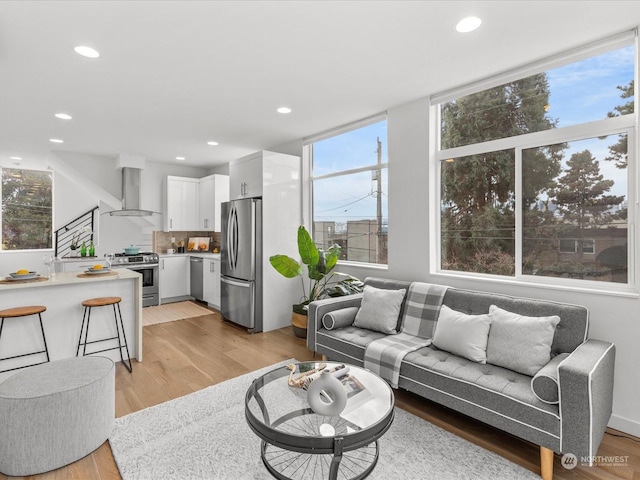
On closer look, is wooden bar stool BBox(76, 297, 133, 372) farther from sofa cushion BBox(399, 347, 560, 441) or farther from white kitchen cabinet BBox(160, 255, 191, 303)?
white kitchen cabinet BBox(160, 255, 191, 303)

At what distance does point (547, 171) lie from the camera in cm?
275

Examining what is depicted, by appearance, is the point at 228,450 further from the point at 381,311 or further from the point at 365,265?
the point at 365,265

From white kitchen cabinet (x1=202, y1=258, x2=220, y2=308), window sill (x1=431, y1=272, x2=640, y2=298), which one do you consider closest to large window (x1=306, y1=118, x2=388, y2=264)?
window sill (x1=431, y1=272, x2=640, y2=298)

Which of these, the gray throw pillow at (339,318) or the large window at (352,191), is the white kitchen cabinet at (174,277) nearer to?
the large window at (352,191)

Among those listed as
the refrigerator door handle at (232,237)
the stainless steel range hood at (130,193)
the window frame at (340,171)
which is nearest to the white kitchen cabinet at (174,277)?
the stainless steel range hood at (130,193)

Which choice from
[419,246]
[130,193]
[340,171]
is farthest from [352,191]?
[130,193]

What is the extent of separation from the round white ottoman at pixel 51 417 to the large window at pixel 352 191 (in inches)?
117

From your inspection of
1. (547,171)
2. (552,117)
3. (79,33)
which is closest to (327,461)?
(547,171)

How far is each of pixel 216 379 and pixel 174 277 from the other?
12.3 feet

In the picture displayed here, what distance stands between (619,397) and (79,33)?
4.40m

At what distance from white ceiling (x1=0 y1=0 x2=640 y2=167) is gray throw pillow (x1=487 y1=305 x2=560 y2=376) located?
76.5 inches

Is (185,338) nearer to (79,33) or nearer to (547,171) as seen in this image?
(79,33)

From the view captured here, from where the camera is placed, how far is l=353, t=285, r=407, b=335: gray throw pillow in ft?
9.98

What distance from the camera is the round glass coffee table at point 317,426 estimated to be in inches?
59.2
